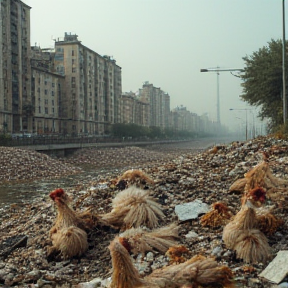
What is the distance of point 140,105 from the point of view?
124m

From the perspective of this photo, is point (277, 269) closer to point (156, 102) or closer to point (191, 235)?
point (191, 235)

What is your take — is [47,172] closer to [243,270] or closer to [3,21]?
[243,270]

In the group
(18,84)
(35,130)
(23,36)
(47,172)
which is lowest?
(47,172)

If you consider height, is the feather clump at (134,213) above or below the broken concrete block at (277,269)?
above

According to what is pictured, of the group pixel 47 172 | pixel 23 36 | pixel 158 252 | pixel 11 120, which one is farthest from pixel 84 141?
pixel 158 252

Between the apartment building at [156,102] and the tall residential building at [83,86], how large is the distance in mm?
52515

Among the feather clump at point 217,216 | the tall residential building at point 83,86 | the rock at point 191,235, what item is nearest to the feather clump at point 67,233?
the rock at point 191,235

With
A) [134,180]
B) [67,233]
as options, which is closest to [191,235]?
[67,233]

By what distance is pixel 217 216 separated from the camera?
615 centimetres

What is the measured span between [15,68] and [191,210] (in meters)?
51.7

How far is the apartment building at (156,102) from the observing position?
140 m

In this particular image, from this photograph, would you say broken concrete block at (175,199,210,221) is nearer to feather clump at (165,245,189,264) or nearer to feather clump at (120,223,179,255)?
feather clump at (120,223,179,255)

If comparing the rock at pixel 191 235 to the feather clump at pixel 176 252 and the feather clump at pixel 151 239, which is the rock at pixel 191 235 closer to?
the feather clump at pixel 151 239

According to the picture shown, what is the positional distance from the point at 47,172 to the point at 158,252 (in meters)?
23.9
